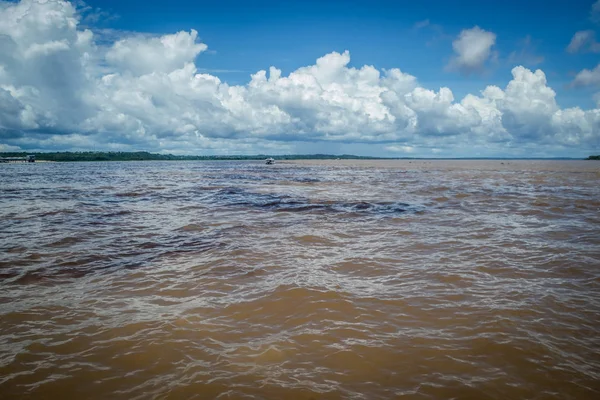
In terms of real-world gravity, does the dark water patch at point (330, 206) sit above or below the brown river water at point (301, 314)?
above

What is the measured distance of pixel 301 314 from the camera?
5559 millimetres

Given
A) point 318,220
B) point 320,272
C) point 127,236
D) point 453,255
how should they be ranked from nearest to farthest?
1. point 320,272
2. point 453,255
3. point 127,236
4. point 318,220

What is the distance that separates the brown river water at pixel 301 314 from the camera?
12.6 feet

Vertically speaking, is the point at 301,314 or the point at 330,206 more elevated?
the point at 330,206

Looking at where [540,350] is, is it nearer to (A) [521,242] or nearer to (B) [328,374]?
(B) [328,374]

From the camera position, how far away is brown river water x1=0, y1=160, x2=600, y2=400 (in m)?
3.83

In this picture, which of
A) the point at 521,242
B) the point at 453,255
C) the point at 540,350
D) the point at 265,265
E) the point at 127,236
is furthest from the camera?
the point at 127,236

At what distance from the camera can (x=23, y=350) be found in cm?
444

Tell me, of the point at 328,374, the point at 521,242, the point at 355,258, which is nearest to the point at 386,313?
the point at 328,374

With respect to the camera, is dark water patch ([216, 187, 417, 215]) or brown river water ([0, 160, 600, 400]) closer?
brown river water ([0, 160, 600, 400])

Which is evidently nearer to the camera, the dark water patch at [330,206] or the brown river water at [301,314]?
the brown river water at [301,314]

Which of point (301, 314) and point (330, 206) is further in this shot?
point (330, 206)

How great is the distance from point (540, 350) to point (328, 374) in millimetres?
3029

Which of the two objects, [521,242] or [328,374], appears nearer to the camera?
[328,374]
